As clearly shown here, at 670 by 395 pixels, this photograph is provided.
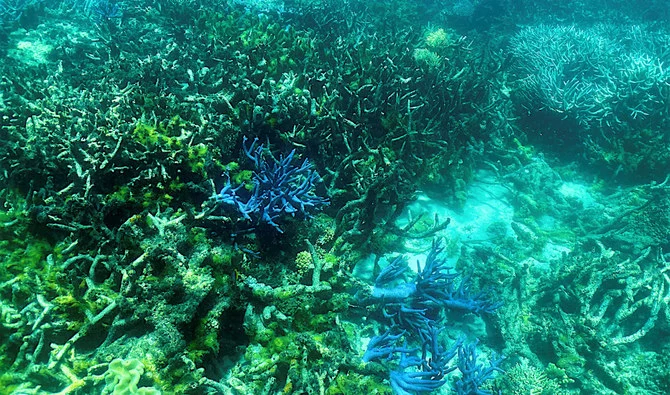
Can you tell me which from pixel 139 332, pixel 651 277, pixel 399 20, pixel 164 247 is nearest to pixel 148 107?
pixel 164 247

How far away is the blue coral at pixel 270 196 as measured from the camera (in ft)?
10.5

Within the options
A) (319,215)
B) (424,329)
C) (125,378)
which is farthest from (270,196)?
(424,329)

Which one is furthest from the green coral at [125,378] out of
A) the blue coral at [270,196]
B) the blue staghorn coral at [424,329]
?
the blue staghorn coral at [424,329]

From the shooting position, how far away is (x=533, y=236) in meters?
5.41

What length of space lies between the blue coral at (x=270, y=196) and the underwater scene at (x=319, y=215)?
25mm

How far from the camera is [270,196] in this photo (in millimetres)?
3305

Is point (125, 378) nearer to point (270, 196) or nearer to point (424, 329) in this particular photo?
point (270, 196)

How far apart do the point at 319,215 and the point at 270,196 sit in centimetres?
91

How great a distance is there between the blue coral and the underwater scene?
0.03 metres

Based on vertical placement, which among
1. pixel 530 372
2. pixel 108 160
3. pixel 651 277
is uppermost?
pixel 651 277

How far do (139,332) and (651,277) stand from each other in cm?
572

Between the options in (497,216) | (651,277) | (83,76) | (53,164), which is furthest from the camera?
(497,216)

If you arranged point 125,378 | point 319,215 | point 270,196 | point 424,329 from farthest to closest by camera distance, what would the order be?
1. point 319,215
2. point 424,329
3. point 270,196
4. point 125,378

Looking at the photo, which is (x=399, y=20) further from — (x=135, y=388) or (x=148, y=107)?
(x=135, y=388)
